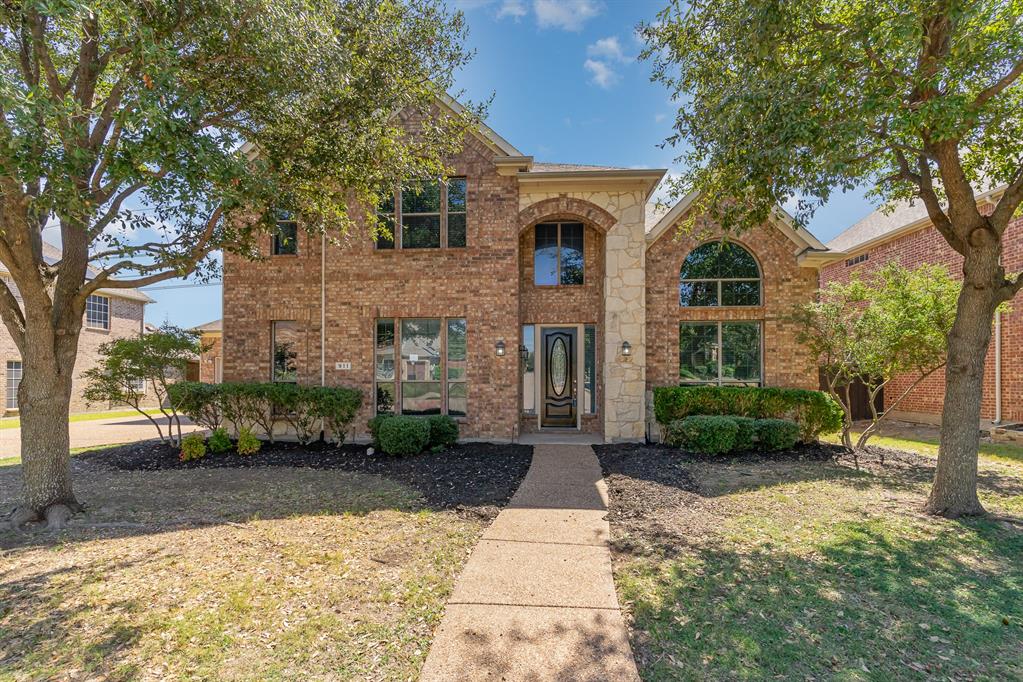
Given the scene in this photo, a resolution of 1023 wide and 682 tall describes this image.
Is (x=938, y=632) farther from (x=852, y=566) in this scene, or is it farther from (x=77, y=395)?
Answer: (x=77, y=395)

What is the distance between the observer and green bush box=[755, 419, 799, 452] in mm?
8516

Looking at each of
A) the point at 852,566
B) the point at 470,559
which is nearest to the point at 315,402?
the point at 470,559

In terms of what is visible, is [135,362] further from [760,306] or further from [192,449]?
[760,306]

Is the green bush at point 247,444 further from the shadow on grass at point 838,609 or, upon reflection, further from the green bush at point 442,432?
the shadow on grass at point 838,609

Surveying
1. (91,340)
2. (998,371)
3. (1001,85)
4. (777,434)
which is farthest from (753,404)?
(91,340)

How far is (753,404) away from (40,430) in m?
10.7

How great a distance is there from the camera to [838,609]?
3377 mm

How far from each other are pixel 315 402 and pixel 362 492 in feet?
10.7

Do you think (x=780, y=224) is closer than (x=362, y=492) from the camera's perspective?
No

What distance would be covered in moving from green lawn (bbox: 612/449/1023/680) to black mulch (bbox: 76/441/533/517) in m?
2.20

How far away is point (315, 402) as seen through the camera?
910 centimetres

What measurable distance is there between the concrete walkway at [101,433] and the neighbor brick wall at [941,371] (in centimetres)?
1640

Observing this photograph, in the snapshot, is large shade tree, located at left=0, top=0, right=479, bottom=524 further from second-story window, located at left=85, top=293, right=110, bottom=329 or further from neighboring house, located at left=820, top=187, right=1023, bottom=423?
second-story window, located at left=85, top=293, right=110, bottom=329

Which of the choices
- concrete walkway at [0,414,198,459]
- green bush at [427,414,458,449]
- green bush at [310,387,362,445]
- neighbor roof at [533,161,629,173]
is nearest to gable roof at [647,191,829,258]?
neighbor roof at [533,161,629,173]
